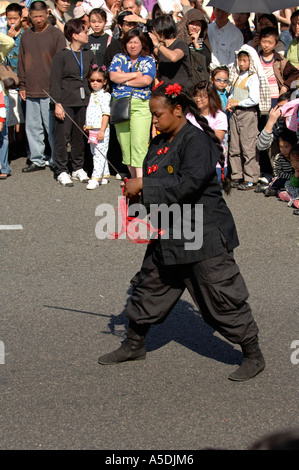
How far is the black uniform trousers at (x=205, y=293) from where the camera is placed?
4246mm

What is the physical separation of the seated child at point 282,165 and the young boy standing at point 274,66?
0.76 m

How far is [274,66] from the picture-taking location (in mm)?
9125

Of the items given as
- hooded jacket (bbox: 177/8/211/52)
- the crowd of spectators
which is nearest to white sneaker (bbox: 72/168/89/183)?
the crowd of spectators

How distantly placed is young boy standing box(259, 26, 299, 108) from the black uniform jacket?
5.08 m

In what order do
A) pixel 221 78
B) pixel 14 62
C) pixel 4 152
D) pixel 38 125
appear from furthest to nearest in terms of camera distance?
pixel 14 62 < pixel 38 125 < pixel 4 152 < pixel 221 78

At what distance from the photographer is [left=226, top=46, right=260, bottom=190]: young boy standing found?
884 centimetres

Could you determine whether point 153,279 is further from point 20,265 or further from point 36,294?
point 20,265

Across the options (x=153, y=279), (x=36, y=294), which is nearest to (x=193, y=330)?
(x=153, y=279)

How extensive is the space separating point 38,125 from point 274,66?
3214 millimetres

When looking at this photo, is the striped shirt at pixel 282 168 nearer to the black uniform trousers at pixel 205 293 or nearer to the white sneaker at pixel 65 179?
the white sneaker at pixel 65 179

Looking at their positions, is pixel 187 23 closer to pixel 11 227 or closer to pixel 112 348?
pixel 11 227

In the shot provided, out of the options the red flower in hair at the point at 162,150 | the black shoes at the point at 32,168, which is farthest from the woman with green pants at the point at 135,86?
the red flower in hair at the point at 162,150

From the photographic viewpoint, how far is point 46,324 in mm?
5203

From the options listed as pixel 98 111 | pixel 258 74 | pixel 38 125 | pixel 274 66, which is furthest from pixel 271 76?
pixel 38 125
